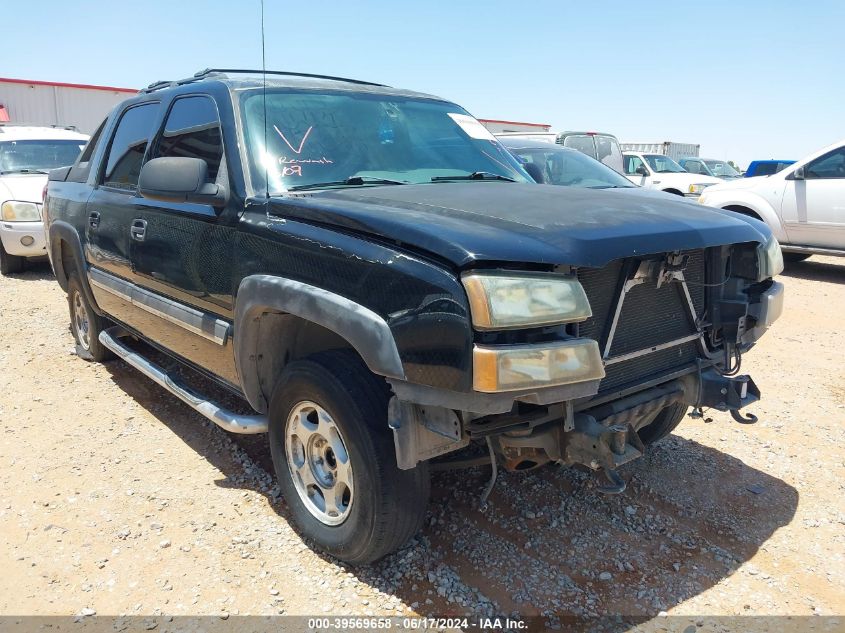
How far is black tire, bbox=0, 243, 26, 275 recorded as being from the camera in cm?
896

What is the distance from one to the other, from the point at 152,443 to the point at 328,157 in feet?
6.80

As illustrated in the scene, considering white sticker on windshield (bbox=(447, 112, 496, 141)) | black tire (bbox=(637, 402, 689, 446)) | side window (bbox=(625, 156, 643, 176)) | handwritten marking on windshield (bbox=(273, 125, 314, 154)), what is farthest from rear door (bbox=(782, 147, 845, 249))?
handwritten marking on windshield (bbox=(273, 125, 314, 154))

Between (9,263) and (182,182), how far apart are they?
25.1ft

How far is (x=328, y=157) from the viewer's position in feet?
10.1

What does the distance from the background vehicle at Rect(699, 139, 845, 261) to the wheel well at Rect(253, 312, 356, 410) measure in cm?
819

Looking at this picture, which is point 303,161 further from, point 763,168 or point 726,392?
point 763,168

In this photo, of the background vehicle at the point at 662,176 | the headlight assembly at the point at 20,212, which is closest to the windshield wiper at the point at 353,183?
the headlight assembly at the point at 20,212

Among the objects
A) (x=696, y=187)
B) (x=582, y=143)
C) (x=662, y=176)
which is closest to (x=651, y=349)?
(x=582, y=143)

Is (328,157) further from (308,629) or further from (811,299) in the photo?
(811,299)

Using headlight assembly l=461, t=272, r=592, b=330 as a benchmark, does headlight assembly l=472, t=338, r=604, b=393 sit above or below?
below

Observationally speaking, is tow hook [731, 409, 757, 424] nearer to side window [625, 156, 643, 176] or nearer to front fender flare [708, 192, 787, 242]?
front fender flare [708, 192, 787, 242]

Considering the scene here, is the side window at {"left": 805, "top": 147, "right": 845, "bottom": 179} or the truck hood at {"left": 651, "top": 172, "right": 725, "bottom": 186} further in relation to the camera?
the truck hood at {"left": 651, "top": 172, "right": 725, "bottom": 186}

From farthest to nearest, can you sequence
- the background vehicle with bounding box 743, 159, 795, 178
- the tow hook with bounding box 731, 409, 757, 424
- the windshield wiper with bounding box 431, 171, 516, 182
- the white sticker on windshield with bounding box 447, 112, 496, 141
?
the background vehicle with bounding box 743, 159, 795, 178 → the white sticker on windshield with bounding box 447, 112, 496, 141 → the windshield wiper with bounding box 431, 171, 516, 182 → the tow hook with bounding box 731, 409, 757, 424

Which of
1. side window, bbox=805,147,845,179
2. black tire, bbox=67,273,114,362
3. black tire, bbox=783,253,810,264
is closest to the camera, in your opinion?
black tire, bbox=67,273,114,362
